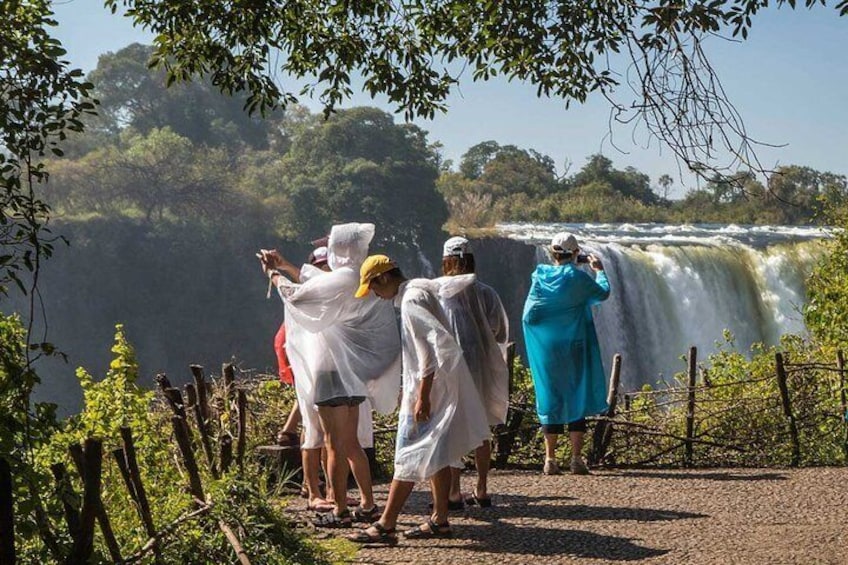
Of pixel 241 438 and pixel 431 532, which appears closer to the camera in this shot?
pixel 241 438

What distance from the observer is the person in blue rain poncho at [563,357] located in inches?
359

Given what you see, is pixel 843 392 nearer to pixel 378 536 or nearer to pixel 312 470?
pixel 312 470

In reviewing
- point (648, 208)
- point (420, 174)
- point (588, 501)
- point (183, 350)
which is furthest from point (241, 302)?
point (588, 501)

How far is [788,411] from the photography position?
1011 centimetres

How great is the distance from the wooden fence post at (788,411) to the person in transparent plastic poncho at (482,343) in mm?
3422

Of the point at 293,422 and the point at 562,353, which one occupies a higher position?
the point at 562,353

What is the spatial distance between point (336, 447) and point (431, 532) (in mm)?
685

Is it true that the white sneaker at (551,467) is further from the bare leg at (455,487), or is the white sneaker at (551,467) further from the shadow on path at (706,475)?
the bare leg at (455,487)

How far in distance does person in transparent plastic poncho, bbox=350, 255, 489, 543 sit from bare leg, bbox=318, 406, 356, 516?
1.38ft

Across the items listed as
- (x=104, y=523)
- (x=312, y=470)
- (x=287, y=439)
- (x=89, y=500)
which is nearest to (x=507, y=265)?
(x=287, y=439)

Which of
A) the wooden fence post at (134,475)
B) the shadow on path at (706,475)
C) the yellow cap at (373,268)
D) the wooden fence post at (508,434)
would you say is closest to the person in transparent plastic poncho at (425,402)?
the yellow cap at (373,268)

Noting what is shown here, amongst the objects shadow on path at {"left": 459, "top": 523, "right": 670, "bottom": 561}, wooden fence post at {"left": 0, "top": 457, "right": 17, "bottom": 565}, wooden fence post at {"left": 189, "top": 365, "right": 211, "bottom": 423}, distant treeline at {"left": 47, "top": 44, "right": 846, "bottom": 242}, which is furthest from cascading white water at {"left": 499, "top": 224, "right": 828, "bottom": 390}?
wooden fence post at {"left": 0, "top": 457, "right": 17, "bottom": 565}

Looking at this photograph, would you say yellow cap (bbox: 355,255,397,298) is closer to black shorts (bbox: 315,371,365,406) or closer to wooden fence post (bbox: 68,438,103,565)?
black shorts (bbox: 315,371,365,406)

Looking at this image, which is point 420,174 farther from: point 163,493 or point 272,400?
point 163,493
